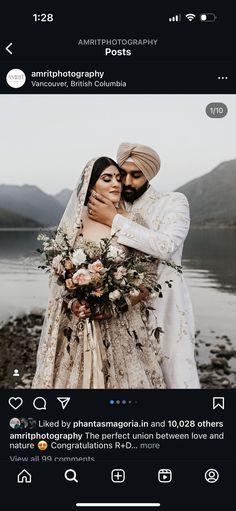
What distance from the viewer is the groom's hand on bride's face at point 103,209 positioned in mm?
3816

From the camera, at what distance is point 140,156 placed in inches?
153

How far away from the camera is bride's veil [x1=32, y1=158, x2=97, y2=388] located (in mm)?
3785
